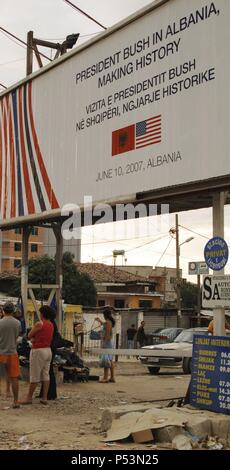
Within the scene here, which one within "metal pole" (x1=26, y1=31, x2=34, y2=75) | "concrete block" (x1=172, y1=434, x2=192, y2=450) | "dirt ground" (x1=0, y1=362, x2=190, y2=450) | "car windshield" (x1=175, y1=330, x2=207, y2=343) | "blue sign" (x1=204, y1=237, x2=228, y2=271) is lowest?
"dirt ground" (x1=0, y1=362, x2=190, y2=450)

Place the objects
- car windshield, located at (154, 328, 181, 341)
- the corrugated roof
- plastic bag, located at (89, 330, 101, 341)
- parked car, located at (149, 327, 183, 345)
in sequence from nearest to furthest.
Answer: parked car, located at (149, 327, 183, 345) < car windshield, located at (154, 328, 181, 341) < plastic bag, located at (89, 330, 101, 341) < the corrugated roof

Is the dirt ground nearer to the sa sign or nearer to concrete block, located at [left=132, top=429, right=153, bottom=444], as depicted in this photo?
concrete block, located at [left=132, top=429, right=153, bottom=444]

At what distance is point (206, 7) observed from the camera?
9.50 m

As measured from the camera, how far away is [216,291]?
8.92 metres

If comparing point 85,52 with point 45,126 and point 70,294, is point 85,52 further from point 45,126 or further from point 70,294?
point 70,294

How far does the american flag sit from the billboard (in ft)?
0.06

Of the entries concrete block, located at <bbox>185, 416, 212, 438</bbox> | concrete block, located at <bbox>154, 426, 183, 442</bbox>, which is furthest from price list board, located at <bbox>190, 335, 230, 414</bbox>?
concrete block, located at <bbox>154, 426, 183, 442</bbox>

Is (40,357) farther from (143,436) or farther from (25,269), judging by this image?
(25,269)

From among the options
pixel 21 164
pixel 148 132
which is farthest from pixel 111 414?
pixel 21 164

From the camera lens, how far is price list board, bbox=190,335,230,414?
27.4 ft

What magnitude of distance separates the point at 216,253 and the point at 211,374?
1666 mm

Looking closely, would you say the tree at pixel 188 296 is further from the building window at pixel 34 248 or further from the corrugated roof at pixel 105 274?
the building window at pixel 34 248
